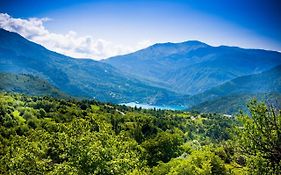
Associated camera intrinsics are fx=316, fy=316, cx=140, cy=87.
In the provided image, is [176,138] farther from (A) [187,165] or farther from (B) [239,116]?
(B) [239,116]

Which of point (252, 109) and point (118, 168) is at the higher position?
point (252, 109)

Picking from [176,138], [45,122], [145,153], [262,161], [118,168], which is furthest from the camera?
[45,122]

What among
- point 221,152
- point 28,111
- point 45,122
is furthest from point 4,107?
point 221,152

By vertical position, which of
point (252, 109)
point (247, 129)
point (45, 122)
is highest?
point (252, 109)

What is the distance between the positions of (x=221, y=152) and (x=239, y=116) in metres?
50.4

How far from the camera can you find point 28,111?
134 meters

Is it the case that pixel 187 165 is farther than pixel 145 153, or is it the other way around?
pixel 145 153

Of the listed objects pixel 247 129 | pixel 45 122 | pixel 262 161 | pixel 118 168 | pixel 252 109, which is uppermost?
pixel 252 109

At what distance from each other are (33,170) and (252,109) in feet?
103

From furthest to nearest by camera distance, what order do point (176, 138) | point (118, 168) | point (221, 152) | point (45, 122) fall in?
point (45, 122) → point (176, 138) → point (221, 152) → point (118, 168)

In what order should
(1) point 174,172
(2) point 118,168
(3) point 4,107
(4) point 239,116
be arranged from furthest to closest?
(3) point 4,107 → (1) point 174,172 → (2) point 118,168 → (4) point 239,116

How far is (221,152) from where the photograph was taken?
237 ft

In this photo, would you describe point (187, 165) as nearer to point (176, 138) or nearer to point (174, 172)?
point (174, 172)

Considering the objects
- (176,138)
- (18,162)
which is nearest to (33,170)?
(18,162)
